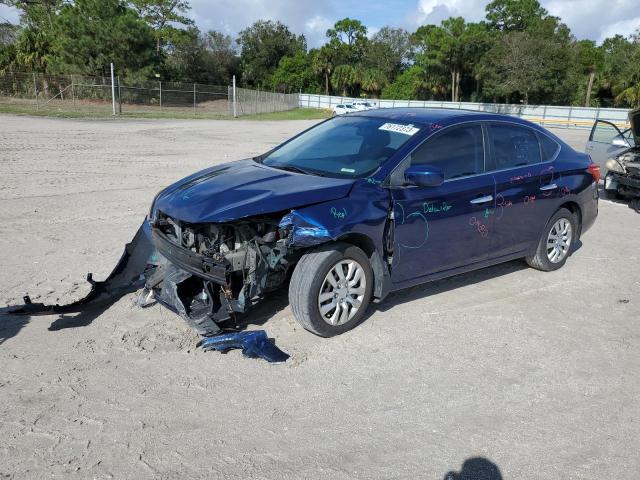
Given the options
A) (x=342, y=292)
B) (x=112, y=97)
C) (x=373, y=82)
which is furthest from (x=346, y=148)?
(x=373, y=82)

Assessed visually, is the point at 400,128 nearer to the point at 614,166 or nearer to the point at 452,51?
the point at 614,166

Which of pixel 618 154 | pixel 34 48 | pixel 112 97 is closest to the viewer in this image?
pixel 618 154

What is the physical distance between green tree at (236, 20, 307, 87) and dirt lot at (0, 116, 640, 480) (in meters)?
76.8

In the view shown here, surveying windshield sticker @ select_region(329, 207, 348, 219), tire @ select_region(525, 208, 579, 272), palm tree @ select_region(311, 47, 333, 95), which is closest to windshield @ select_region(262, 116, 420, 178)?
windshield sticker @ select_region(329, 207, 348, 219)

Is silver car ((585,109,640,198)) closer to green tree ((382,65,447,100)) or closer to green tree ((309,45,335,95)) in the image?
green tree ((382,65,447,100))

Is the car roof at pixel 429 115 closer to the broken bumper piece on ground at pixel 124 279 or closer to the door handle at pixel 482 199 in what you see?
the door handle at pixel 482 199

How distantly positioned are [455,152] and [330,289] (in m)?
1.87

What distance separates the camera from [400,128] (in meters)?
5.21

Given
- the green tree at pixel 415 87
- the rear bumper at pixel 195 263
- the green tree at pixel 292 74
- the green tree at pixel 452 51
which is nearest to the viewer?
the rear bumper at pixel 195 263

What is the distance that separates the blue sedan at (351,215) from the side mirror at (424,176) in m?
0.01

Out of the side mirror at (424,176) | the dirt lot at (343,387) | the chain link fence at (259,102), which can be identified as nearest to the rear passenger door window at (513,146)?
the side mirror at (424,176)

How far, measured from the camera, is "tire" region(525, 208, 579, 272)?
6.21 m

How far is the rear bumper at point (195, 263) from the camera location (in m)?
4.09

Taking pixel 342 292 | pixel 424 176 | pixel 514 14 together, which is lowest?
pixel 342 292
